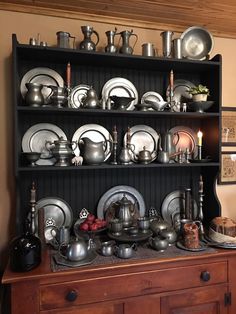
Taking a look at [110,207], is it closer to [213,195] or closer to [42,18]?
[213,195]

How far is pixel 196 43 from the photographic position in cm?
207

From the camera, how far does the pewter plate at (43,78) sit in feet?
6.14

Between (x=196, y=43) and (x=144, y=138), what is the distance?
0.78 meters

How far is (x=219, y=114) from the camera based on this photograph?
1.96m

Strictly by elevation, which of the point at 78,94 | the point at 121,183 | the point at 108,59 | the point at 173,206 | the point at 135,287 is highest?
the point at 108,59

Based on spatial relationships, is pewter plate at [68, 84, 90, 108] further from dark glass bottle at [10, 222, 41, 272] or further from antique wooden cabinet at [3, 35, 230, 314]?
dark glass bottle at [10, 222, 41, 272]

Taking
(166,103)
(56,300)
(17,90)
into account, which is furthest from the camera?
(166,103)

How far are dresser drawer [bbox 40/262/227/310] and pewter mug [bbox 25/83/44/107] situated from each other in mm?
1012

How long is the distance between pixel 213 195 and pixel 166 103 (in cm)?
75

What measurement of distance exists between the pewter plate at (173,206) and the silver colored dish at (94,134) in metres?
0.57

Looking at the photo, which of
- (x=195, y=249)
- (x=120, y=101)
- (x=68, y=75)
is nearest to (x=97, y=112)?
(x=120, y=101)

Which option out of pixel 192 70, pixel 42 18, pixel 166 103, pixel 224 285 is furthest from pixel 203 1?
pixel 224 285

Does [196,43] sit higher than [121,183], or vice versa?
[196,43]

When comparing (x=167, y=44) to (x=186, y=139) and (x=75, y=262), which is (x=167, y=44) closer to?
(x=186, y=139)
